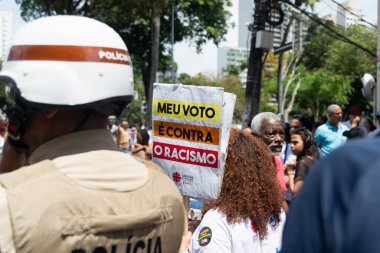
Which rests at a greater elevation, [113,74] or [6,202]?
[113,74]

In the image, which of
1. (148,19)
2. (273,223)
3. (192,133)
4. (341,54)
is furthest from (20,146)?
A: (341,54)

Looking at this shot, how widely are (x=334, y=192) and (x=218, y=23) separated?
77.7ft

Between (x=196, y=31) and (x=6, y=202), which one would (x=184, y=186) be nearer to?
(x=6, y=202)

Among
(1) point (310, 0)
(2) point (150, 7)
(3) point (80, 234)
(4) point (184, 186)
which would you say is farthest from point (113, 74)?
(1) point (310, 0)

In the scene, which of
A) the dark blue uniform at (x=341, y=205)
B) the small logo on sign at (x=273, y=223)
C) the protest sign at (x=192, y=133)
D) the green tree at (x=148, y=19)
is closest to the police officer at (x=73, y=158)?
the dark blue uniform at (x=341, y=205)

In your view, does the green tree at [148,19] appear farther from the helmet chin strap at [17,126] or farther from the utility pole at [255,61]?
the helmet chin strap at [17,126]

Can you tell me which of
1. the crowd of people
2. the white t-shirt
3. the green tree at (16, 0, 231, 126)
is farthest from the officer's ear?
the green tree at (16, 0, 231, 126)

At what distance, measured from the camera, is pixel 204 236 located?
2660mm

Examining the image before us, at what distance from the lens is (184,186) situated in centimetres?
349

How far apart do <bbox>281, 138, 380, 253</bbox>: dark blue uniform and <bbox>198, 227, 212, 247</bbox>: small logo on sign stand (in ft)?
5.66

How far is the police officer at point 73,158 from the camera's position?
54.0 inches

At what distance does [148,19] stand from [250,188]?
19684mm

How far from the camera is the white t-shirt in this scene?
8.61 feet

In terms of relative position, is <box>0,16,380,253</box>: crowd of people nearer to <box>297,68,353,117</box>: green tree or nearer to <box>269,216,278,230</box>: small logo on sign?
<box>269,216,278,230</box>: small logo on sign
